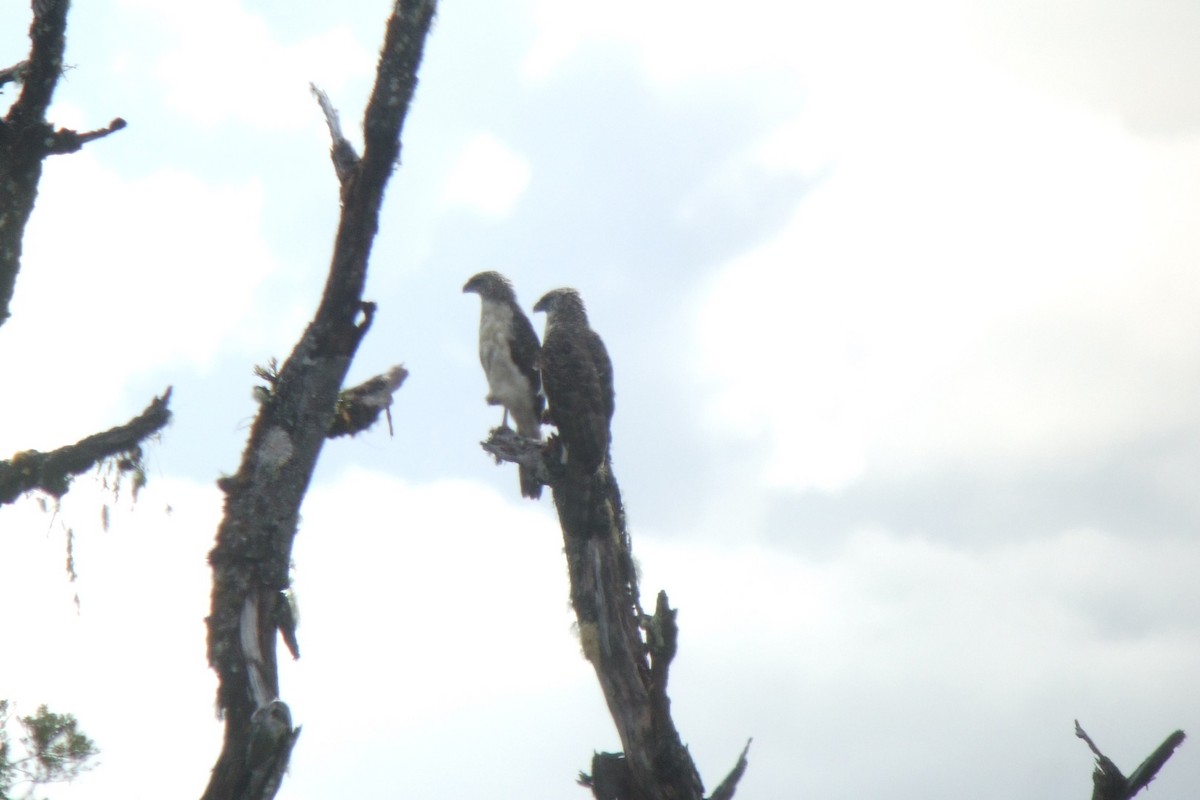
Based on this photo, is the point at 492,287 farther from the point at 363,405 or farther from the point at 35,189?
the point at 35,189

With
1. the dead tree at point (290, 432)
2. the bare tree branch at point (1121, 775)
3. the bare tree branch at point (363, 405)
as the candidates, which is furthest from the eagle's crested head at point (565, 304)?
the bare tree branch at point (1121, 775)

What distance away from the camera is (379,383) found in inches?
310

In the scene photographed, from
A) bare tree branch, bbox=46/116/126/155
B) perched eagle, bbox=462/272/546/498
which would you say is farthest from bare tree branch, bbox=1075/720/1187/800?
perched eagle, bbox=462/272/546/498

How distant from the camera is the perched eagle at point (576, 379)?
855 centimetres

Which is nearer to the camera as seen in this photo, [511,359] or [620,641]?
[620,641]

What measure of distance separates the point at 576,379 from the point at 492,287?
142 inches

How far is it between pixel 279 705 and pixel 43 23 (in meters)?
3.51

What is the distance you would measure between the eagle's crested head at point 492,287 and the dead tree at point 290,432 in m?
5.96

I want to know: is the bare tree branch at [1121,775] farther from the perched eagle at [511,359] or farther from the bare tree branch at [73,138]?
the perched eagle at [511,359]

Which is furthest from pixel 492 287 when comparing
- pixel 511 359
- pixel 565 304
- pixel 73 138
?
pixel 73 138

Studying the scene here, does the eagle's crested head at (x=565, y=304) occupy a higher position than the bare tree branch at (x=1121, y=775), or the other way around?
the eagle's crested head at (x=565, y=304)

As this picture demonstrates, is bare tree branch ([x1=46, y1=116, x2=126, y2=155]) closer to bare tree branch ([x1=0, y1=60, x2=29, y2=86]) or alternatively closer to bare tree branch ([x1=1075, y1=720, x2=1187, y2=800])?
bare tree branch ([x1=0, y1=60, x2=29, y2=86])

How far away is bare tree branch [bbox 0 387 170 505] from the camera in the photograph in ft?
20.5

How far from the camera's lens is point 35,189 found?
21.4 feet
